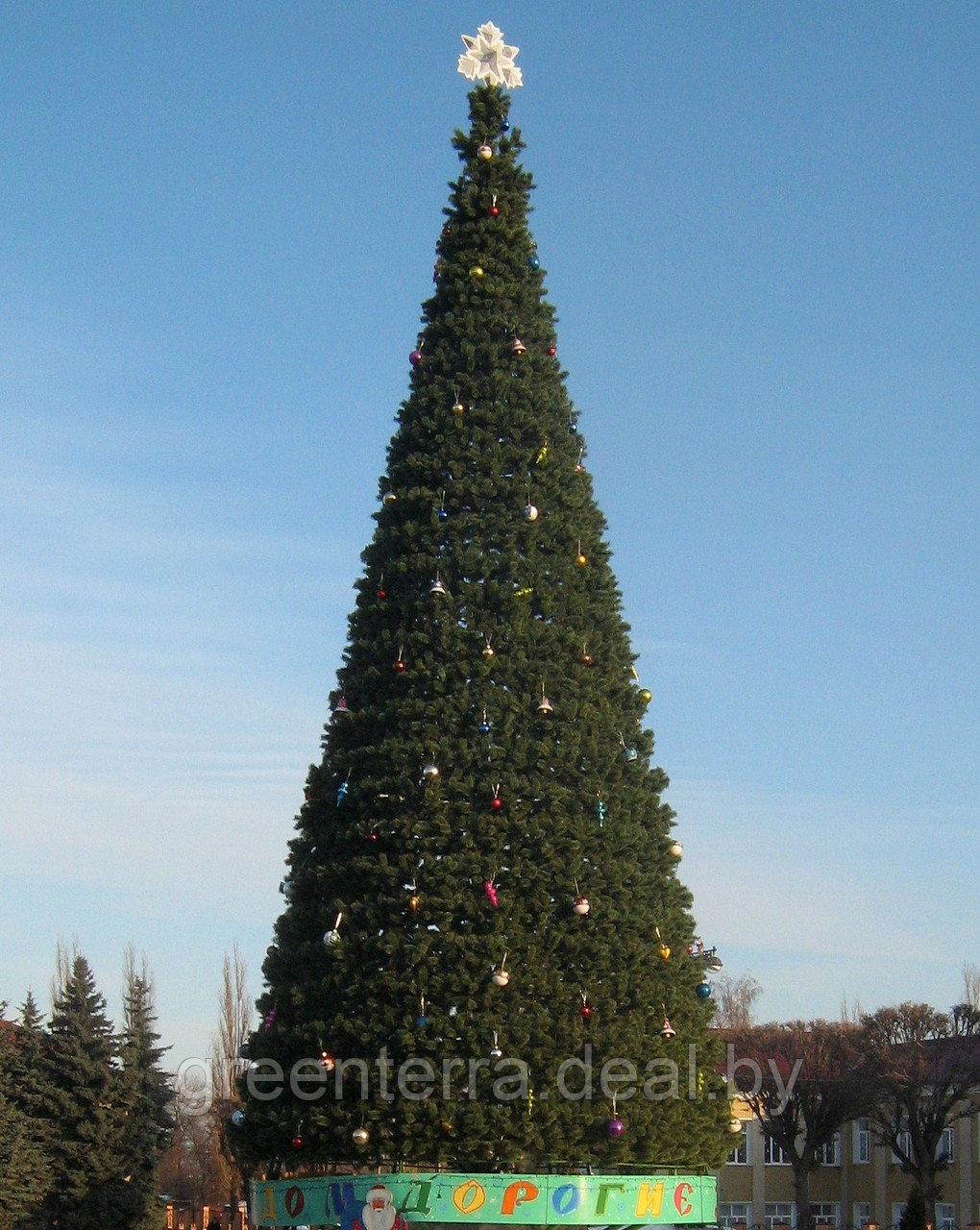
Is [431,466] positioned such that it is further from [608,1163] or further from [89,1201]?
[89,1201]

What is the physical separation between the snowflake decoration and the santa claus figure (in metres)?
12.8

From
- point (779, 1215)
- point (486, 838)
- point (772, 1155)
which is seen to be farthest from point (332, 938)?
point (779, 1215)

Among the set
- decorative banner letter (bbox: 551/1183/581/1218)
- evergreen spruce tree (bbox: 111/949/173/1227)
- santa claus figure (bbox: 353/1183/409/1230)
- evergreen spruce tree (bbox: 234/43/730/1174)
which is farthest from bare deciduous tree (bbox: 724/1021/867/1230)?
santa claus figure (bbox: 353/1183/409/1230)

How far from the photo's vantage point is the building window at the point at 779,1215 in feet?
184

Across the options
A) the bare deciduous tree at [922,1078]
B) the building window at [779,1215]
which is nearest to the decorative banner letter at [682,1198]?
the bare deciduous tree at [922,1078]

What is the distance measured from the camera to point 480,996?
15.4m

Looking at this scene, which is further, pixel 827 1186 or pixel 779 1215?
pixel 827 1186

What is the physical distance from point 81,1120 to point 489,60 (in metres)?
Answer: 22.8

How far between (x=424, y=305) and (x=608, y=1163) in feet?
32.6

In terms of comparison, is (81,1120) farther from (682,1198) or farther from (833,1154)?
(833,1154)

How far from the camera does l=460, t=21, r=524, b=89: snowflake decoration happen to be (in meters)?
18.6

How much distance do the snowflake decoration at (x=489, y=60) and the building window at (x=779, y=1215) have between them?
47.9 meters

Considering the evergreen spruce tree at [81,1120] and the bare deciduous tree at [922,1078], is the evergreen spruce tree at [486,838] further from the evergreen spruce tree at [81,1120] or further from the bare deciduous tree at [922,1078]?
the bare deciduous tree at [922,1078]

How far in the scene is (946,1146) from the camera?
52719 mm
